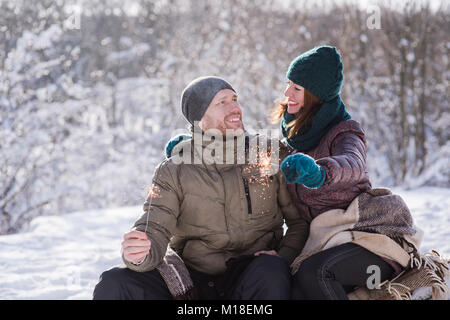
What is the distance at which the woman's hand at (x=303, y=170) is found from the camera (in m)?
1.52

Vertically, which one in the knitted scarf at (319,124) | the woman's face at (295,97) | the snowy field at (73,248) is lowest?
the snowy field at (73,248)

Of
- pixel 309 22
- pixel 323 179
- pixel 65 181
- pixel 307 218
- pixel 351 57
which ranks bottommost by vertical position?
pixel 65 181

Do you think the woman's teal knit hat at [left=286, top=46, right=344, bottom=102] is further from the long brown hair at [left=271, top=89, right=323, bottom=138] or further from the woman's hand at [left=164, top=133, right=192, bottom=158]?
the woman's hand at [left=164, top=133, right=192, bottom=158]

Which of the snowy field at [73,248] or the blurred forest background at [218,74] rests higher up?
the blurred forest background at [218,74]

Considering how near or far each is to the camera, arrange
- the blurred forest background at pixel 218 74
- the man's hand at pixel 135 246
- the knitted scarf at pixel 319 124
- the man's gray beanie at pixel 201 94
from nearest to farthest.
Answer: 1. the man's hand at pixel 135 246
2. the knitted scarf at pixel 319 124
3. the man's gray beanie at pixel 201 94
4. the blurred forest background at pixel 218 74

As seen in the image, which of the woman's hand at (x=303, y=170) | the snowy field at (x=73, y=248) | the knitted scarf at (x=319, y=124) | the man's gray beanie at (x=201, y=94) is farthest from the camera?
the snowy field at (x=73, y=248)

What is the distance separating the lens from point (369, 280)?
5.79 feet

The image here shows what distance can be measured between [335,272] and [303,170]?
0.50m

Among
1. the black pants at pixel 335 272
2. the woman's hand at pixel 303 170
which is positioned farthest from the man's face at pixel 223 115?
the black pants at pixel 335 272

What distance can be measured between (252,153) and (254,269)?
0.62m

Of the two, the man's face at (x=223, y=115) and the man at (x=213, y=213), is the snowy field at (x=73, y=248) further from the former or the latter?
the man's face at (x=223, y=115)

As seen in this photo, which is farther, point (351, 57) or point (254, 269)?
point (351, 57)
